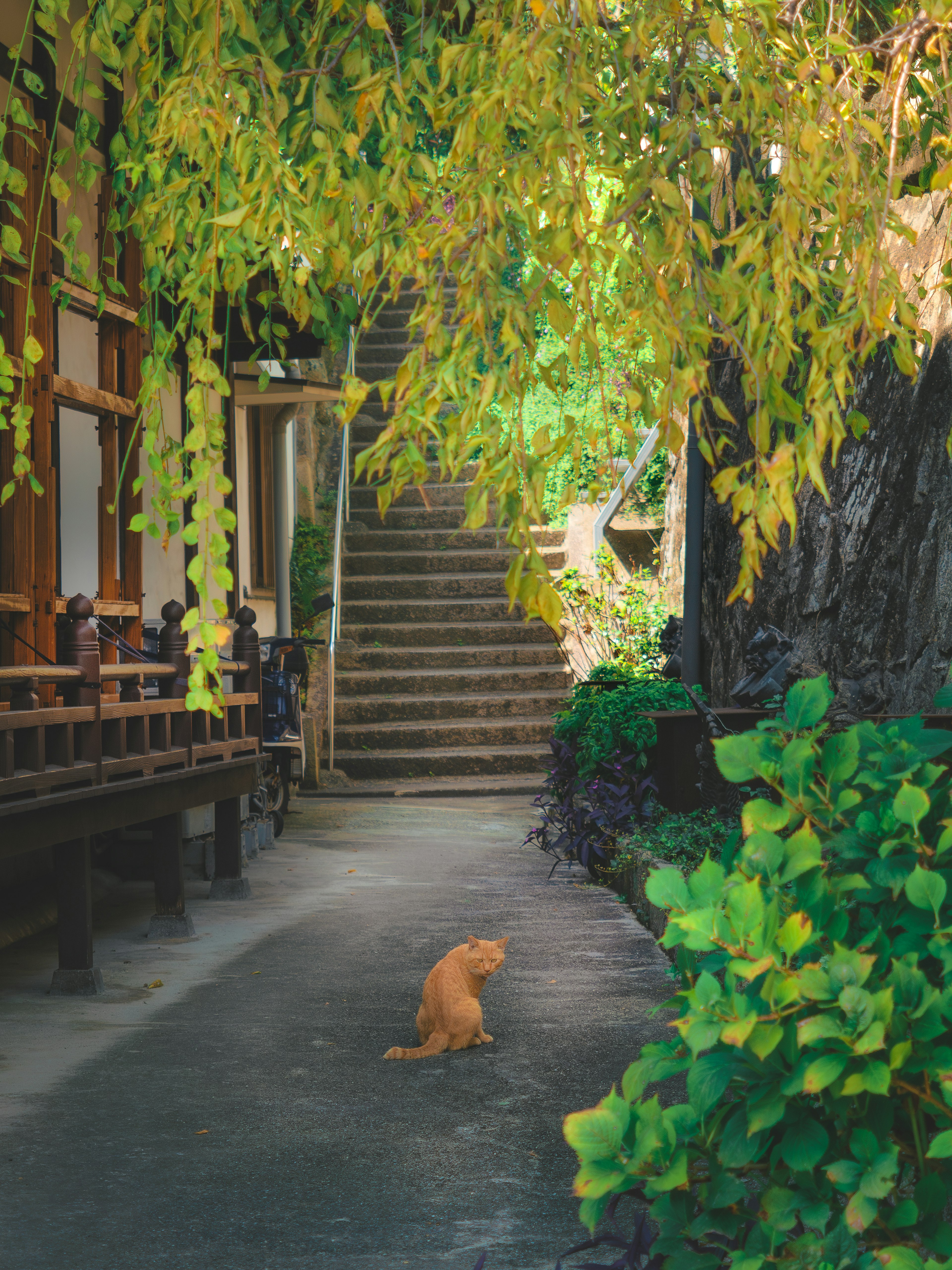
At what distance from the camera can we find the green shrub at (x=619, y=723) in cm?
732

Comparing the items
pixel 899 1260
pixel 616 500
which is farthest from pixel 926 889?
pixel 616 500

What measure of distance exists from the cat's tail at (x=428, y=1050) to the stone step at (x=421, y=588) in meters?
9.68

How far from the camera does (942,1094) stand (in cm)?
161

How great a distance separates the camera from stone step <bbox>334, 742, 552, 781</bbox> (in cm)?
1181

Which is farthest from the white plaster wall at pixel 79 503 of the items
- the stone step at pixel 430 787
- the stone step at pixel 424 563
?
the stone step at pixel 424 563

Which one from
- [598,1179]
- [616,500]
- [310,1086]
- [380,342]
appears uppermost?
[380,342]

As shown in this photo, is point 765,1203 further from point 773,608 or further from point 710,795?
point 773,608

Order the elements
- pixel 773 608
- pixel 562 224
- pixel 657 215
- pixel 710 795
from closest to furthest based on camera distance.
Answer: pixel 562 224 → pixel 657 215 → pixel 710 795 → pixel 773 608

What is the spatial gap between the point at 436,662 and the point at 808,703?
11.3m

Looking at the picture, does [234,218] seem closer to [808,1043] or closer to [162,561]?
[808,1043]

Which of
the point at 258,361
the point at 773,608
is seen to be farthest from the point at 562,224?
the point at 258,361

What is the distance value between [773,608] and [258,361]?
5.81m

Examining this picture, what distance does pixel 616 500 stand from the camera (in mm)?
13406

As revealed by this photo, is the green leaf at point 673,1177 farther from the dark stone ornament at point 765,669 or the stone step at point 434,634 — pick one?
the stone step at point 434,634
